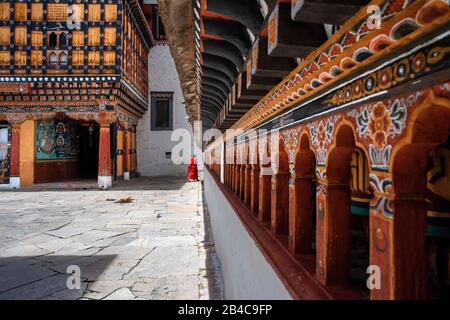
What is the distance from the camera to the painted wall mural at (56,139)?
44.8 feet

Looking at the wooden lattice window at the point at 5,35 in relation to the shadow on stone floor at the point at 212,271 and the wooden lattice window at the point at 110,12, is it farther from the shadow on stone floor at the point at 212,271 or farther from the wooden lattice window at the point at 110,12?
the shadow on stone floor at the point at 212,271

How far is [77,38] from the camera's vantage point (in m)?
12.7

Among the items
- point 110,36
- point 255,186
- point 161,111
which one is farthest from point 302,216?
point 161,111

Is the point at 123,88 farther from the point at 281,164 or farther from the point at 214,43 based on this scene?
the point at 281,164

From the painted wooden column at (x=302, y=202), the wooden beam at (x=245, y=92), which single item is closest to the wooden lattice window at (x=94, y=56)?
the wooden beam at (x=245, y=92)

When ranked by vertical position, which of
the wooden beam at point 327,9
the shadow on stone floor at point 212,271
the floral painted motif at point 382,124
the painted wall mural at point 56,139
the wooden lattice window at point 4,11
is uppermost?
the wooden lattice window at point 4,11

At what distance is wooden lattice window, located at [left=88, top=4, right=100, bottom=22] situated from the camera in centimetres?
1278

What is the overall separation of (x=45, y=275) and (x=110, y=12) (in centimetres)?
1215

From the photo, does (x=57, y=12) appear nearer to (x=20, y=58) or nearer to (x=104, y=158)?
(x=20, y=58)

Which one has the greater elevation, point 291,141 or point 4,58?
point 4,58

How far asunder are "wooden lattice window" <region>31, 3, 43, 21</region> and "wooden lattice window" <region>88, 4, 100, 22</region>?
187cm

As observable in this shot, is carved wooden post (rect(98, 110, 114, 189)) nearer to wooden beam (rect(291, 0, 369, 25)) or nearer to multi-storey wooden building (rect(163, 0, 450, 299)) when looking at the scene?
multi-storey wooden building (rect(163, 0, 450, 299))

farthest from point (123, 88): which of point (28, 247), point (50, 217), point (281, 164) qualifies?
point (281, 164)

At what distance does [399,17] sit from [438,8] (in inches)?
3.8
